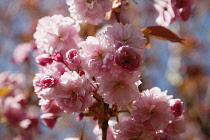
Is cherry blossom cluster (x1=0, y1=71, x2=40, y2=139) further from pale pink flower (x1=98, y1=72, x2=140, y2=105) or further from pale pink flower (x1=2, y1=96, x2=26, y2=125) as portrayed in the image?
pale pink flower (x1=98, y1=72, x2=140, y2=105)

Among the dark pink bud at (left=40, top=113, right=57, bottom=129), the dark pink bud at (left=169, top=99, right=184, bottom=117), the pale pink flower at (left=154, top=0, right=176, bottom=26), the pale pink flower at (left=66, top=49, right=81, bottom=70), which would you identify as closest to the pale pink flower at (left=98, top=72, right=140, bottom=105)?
the pale pink flower at (left=66, top=49, right=81, bottom=70)

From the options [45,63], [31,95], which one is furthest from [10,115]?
[45,63]

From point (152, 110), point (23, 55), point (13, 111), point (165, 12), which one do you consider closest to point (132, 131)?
point (152, 110)

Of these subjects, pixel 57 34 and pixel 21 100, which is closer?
pixel 57 34

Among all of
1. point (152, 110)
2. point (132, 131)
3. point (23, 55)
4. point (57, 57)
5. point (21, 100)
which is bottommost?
point (132, 131)

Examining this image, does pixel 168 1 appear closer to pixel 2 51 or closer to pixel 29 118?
pixel 29 118

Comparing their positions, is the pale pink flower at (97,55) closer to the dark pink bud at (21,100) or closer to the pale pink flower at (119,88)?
the pale pink flower at (119,88)

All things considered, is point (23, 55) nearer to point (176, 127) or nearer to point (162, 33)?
point (162, 33)
